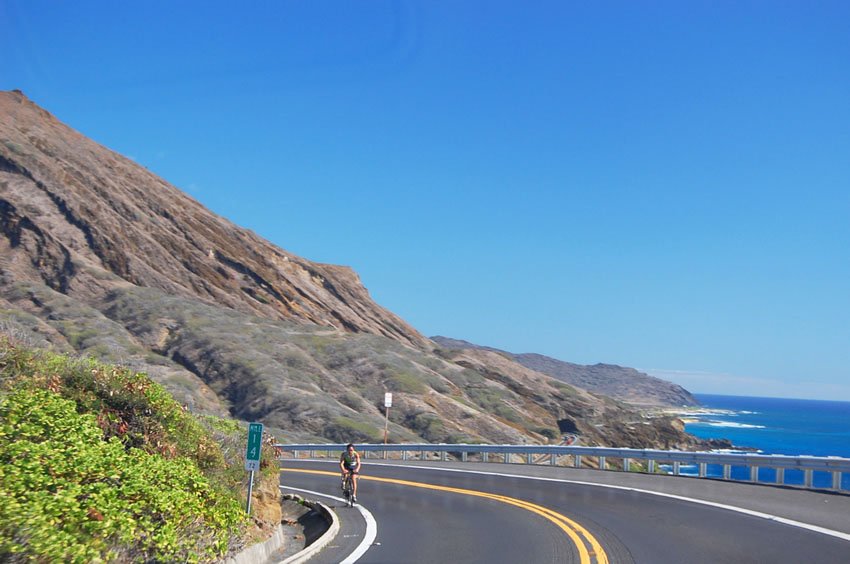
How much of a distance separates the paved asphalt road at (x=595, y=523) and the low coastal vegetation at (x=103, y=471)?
8.65 ft

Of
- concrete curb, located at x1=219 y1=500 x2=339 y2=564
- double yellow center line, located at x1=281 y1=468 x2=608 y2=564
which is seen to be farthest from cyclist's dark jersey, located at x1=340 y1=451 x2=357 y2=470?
double yellow center line, located at x1=281 y1=468 x2=608 y2=564

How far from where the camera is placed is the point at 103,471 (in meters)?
9.11

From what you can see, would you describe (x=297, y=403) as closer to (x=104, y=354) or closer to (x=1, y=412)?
(x=104, y=354)

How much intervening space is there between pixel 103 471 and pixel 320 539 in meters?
5.22

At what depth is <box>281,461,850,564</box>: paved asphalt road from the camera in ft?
38.9

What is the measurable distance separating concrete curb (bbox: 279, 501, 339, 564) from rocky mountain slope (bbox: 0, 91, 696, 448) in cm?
2977

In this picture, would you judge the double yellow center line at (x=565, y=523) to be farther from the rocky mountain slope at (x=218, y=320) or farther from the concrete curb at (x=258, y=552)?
the rocky mountain slope at (x=218, y=320)

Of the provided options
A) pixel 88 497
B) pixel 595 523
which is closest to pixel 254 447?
pixel 88 497

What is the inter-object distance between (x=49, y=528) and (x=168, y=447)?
208 inches

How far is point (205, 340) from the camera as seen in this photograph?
60500mm

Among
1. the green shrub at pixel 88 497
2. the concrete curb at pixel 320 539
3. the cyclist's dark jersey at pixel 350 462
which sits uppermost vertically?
the green shrub at pixel 88 497

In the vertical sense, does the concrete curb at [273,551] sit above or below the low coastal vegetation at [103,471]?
below

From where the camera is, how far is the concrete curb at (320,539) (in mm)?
11696

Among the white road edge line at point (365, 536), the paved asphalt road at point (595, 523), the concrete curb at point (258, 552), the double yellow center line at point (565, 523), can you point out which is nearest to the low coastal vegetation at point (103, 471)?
the concrete curb at point (258, 552)
